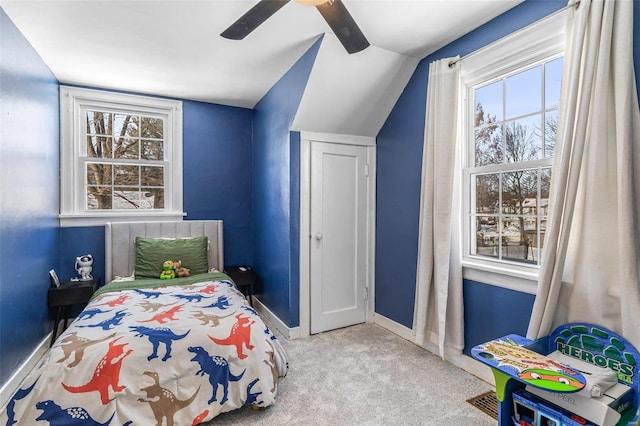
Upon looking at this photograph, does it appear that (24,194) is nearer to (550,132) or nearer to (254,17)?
(254,17)

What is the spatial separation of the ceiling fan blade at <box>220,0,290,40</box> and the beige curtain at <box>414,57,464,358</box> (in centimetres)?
144

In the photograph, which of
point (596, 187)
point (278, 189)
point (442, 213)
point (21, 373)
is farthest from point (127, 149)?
point (596, 187)

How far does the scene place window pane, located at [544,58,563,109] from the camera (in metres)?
2.02

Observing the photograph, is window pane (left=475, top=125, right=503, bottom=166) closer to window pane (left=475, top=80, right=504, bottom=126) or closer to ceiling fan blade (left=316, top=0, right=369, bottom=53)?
window pane (left=475, top=80, right=504, bottom=126)

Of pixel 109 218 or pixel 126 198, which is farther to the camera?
pixel 126 198

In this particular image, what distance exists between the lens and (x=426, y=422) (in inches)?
75.7

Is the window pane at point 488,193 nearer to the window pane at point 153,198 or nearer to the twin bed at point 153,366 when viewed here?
the twin bed at point 153,366

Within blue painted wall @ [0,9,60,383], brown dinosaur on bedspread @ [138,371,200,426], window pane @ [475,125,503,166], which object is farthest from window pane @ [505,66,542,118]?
blue painted wall @ [0,9,60,383]

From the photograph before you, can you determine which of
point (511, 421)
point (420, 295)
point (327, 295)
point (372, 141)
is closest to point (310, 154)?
point (372, 141)

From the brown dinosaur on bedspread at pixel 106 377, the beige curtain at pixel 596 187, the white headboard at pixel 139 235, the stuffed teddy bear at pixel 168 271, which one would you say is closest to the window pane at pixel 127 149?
the white headboard at pixel 139 235

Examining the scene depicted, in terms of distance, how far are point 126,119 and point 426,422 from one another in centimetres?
404

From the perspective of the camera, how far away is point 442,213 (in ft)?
8.28

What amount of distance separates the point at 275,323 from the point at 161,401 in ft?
5.66

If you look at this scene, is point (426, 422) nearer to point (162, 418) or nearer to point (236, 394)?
point (236, 394)
